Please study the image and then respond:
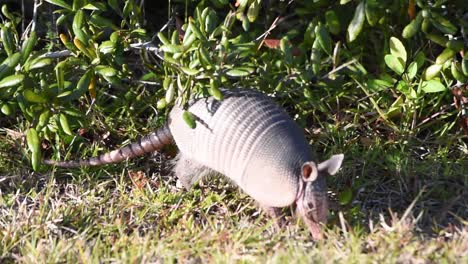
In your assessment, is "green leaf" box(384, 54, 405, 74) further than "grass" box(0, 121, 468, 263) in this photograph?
Yes

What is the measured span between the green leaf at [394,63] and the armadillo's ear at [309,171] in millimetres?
958

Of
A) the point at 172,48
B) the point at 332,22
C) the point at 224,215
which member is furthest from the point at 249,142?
the point at 332,22

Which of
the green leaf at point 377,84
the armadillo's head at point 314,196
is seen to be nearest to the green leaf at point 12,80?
the armadillo's head at point 314,196

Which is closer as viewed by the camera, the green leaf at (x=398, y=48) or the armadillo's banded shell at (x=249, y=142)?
the armadillo's banded shell at (x=249, y=142)

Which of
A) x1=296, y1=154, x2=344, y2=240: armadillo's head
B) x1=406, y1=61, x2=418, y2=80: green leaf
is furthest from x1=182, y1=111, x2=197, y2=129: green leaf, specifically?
x1=406, y1=61, x2=418, y2=80: green leaf

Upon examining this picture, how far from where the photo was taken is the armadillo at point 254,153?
145 inches

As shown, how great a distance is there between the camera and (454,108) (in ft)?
15.2

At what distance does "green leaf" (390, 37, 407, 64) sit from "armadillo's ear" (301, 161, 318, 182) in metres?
0.98

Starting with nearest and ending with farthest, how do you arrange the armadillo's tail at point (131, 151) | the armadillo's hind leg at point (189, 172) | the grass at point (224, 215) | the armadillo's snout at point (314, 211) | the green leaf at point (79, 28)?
the grass at point (224, 215) → the armadillo's snout at point (314, 211) → the green leaf at point (79, 28) → the armadillo's hind leg at point (189, 172) → the armadillo's tail at point (131, 151)

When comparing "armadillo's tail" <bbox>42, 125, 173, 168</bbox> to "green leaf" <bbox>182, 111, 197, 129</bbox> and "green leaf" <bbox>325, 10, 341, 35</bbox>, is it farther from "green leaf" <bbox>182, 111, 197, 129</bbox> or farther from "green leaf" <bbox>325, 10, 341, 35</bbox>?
"green leaf" <bbox>325, 10, 341, 35</bbox>

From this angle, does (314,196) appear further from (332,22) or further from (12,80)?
(12,80)

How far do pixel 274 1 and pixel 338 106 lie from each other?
0.75m

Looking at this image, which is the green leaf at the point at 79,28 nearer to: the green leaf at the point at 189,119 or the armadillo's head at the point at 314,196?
the green leaf at the point at 189,119

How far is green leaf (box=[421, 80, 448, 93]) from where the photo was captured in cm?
432
